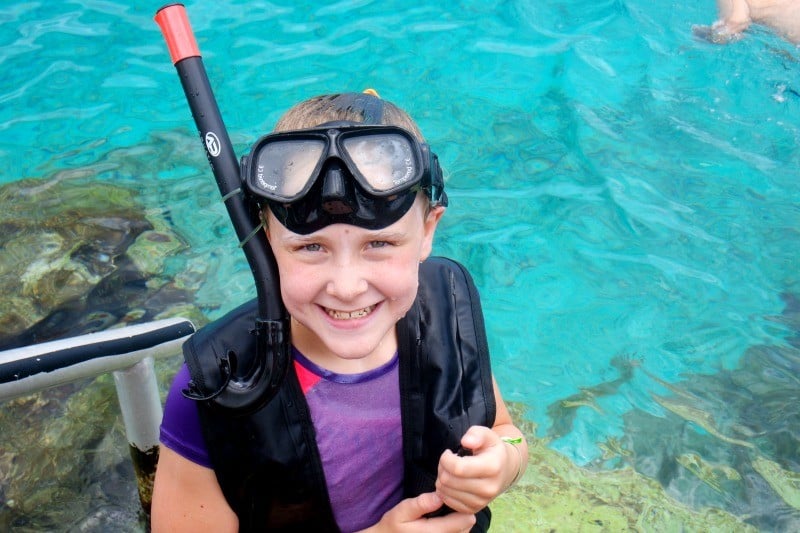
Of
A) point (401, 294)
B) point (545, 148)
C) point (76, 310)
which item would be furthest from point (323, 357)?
point (545, 148)

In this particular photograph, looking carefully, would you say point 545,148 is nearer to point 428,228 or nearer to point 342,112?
point 428,228

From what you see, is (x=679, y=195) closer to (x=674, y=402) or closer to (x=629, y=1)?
(x=674, y=402)

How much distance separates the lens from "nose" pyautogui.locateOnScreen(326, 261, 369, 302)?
206 cm

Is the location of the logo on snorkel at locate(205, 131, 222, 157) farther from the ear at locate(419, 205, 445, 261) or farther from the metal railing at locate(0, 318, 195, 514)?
the metal railing at locate(0, 318, 195, 514)

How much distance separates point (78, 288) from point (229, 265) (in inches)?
33.5

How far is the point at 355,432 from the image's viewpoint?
240cm

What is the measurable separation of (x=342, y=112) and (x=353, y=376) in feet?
2.53

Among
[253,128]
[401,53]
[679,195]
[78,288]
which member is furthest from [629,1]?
[78,288]

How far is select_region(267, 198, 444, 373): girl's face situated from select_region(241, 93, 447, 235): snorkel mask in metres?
0.04

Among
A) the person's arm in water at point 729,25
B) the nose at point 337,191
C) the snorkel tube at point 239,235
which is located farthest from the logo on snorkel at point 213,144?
the person's arm in water at point 729,25

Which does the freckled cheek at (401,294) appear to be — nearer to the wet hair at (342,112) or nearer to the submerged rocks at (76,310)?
the wet hair at (342,112)

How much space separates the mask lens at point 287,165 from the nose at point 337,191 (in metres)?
0.05

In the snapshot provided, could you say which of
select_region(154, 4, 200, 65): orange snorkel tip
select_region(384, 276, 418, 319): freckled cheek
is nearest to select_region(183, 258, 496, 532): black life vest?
select_region(384, 276, 418, 319): freckled cheek

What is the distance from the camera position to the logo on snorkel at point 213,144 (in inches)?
84.8
